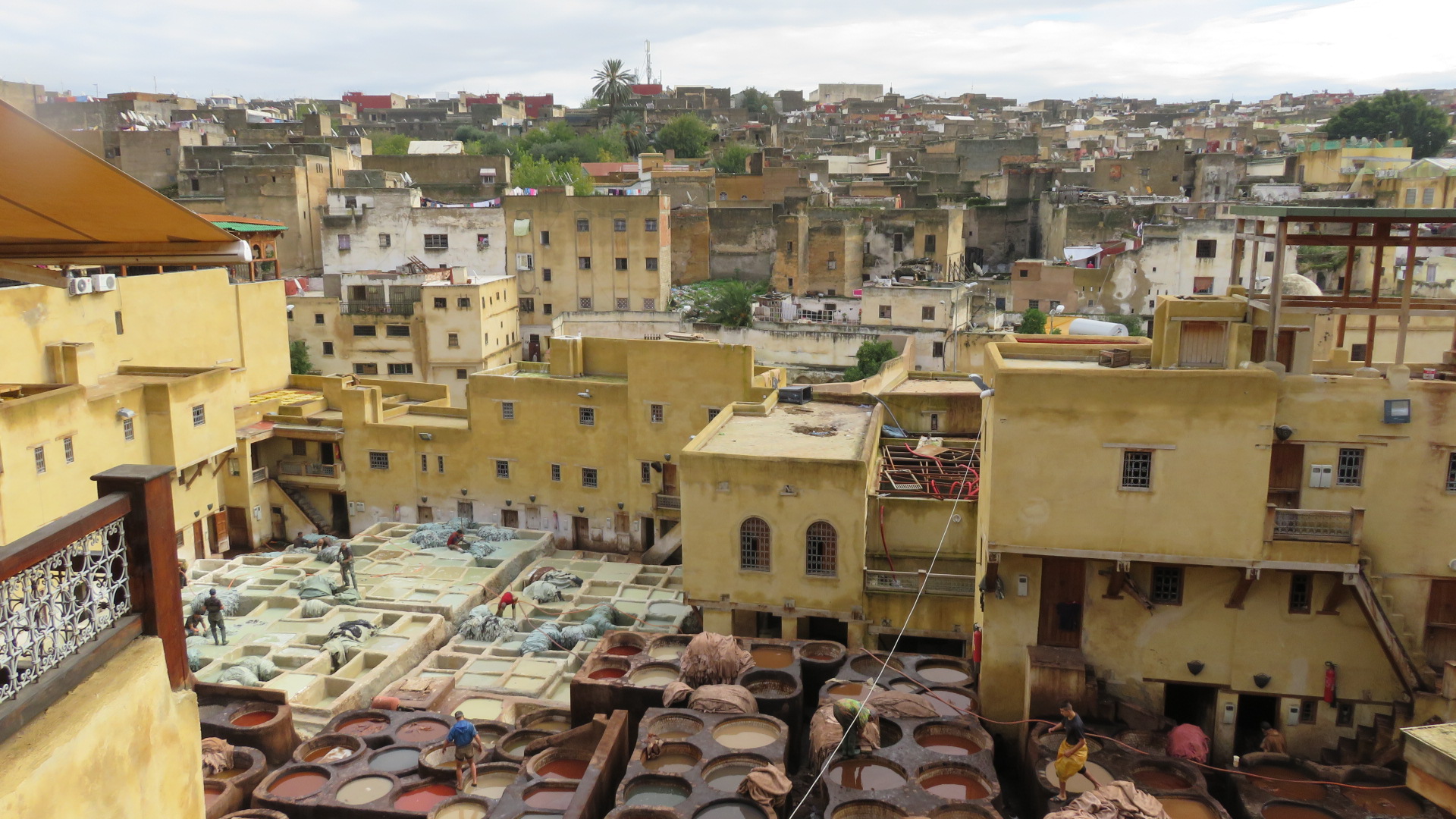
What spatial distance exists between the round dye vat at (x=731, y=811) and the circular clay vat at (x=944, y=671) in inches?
197

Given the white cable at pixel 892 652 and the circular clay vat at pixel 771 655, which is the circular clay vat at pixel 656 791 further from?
the circular clay vat at pixel 771 655

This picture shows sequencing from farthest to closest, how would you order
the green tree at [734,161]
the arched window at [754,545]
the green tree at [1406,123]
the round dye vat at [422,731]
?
the green tree at [734,161] → the green tree at [1406,123] → the arched window at [754,545] → the round dye vat at [422,731]

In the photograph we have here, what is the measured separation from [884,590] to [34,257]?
652 inches

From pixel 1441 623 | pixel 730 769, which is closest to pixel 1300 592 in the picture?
pixel 1441 623

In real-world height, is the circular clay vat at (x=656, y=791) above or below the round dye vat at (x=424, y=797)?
above

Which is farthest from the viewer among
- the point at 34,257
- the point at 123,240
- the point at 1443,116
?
the point at 1443,116

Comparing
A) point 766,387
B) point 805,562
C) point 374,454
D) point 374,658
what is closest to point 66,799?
point 805,562

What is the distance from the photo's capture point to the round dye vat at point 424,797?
15.8 m

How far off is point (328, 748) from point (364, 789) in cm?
186

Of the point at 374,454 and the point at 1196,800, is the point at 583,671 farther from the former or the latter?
the point at 374,454

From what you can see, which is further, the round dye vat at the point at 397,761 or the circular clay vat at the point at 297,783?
the round dye vat at the point at 397,761

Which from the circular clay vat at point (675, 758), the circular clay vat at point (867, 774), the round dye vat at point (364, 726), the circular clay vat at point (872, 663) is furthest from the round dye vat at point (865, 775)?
the round dye vat at point (364, 726)

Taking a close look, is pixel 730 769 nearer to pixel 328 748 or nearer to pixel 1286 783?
pixel 328 748

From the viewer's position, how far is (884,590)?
20.4 metres
